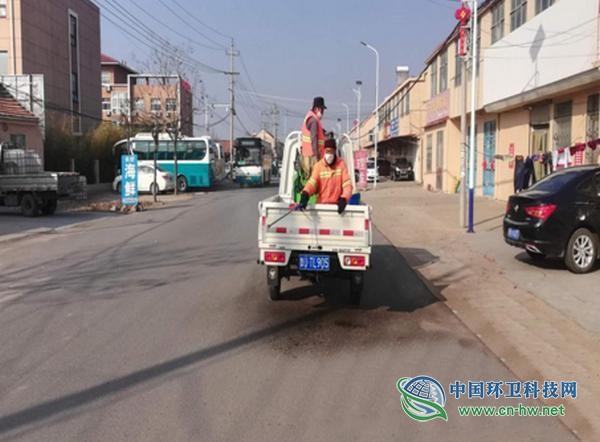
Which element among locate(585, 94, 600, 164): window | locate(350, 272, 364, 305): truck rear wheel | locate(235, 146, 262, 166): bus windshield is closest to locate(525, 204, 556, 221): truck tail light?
locate(350, 272, 364, 305): truck rear wheel

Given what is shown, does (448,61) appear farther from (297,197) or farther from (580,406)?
(580,406)

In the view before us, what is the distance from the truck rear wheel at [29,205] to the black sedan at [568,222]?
16.6 m

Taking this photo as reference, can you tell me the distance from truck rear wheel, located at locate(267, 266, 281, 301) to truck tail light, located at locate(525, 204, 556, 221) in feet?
14.8

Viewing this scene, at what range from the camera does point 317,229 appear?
744cm

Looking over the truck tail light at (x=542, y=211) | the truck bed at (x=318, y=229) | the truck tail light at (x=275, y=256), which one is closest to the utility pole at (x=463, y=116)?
the truck tail light at (x=542, y=211)

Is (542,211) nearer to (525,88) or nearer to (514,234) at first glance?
(514,234)

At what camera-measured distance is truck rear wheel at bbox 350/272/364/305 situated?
25.5 feet

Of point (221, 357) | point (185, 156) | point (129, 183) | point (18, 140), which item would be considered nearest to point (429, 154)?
point (185, 156)

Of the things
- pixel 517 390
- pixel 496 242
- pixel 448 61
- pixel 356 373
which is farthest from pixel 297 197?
pixel 448 61

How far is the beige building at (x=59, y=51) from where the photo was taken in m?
39.2

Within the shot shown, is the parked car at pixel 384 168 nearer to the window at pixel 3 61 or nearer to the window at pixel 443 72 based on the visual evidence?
the window at pixel 443 72

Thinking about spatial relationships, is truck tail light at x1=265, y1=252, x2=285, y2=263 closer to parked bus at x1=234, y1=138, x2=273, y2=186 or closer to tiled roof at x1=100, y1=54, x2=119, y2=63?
parked bus at x1=234, y1=138, x2=273, y2=186

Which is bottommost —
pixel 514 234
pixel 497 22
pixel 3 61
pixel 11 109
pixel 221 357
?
pixel 221 357

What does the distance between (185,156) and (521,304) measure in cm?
3217
